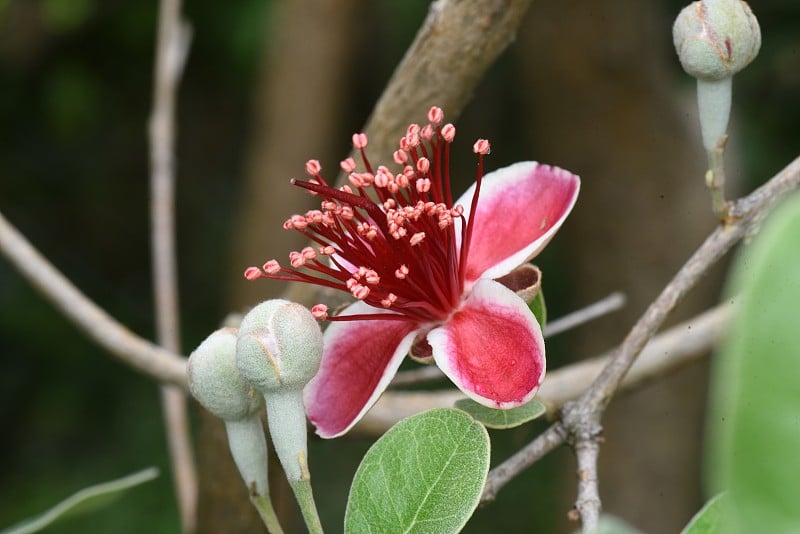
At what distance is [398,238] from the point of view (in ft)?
2.96

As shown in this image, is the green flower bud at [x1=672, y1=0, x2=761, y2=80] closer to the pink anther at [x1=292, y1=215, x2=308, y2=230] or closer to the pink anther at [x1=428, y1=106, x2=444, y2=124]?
the pink anther at [x1=428, y1=106, x2=444, y2=124]

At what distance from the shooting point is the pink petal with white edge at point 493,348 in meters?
0.80

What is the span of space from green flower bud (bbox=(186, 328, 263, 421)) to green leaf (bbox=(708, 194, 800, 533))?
426 mm

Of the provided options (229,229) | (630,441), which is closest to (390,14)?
(229,229)

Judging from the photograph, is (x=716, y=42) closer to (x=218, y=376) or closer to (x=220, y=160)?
(x=218, y=376)

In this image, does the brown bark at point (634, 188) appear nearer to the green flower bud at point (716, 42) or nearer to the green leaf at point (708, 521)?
the green flower bud at point (716, 42)

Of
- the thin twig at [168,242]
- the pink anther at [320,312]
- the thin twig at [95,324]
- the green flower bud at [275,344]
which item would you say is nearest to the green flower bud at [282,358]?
the green flower bud at [275,344]

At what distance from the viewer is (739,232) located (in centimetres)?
87

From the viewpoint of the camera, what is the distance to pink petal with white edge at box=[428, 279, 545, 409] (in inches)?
31.3

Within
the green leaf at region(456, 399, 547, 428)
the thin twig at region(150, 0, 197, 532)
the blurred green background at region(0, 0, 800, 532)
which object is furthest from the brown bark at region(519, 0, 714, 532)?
the green leaf at region(456, 399, 547, 428)

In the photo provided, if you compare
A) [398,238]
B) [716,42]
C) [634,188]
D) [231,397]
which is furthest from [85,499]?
[634,188]

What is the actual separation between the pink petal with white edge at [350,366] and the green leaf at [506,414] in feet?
0.25

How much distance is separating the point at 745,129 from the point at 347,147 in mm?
1278

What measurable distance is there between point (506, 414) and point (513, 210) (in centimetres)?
21
